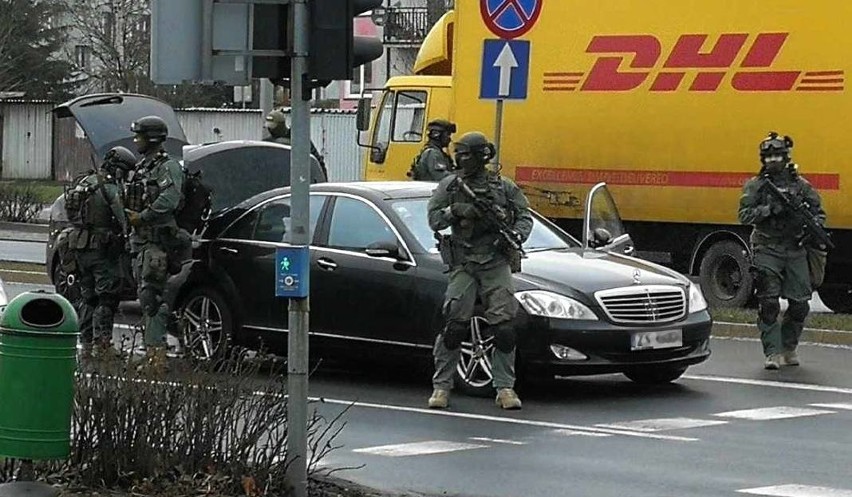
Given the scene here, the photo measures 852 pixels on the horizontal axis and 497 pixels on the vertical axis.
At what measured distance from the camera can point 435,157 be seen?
1834 centimetres

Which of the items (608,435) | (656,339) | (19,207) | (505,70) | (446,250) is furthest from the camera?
(19,207)

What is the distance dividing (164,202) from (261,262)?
105 centimetres

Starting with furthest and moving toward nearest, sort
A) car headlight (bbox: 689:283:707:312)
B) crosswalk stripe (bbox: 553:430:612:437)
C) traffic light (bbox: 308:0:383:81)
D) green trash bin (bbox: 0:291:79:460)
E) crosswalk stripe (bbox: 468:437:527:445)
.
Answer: car headlight (bbox: 689:283:707:312)
crosswalk stripe (bbox: 553:430:612:437)
crosswalk stripe (bbox: 468:437:527:445)
green trash bin (bbox: 0:291:79:460)
traffic light (bbox: 308:0:383:81)

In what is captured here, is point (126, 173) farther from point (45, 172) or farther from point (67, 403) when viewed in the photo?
point (45, 172)

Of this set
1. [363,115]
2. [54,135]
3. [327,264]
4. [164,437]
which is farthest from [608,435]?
[54,135]

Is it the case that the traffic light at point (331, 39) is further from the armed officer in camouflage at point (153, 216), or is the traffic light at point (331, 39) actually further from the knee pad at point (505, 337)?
the armed officer in camouflage at point (153, 216)

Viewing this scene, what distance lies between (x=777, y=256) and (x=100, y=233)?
5.11 m

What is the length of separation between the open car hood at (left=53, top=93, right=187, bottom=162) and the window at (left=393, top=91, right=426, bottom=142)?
5.38 metres

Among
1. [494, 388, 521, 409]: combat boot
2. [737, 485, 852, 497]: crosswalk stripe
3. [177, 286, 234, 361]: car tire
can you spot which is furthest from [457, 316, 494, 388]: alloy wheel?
[737, 485, 852, 497]: crosswalk stripe

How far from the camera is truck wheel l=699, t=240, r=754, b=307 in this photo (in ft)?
65.9

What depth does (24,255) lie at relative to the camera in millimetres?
27250

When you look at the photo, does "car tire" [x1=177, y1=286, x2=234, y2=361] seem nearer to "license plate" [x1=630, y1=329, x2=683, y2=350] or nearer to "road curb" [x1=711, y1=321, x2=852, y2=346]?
"license plate" [x1=630, y1=329, x2=683, y2=350]

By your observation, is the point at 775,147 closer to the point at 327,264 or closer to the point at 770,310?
the point at 770,310

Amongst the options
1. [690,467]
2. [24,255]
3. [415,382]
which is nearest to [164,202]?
[415,382]
